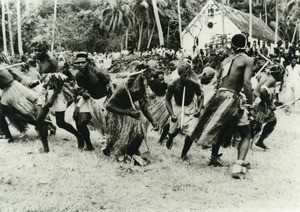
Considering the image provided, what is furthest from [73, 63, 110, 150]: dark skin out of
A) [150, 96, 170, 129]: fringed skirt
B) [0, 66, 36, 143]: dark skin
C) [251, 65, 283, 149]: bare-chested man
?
[251, 65, 283, 149]: bare-chested man

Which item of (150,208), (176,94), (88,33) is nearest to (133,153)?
(176,94)

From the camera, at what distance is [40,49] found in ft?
18.5

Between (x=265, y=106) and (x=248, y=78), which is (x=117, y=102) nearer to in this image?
(x=248, y=78)

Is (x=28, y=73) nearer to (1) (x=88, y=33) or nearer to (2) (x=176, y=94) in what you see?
(2) (x=176, y=94)

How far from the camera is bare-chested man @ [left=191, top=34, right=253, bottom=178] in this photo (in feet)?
16.6

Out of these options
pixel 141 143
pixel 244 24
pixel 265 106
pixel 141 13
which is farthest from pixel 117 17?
pixel 141 143

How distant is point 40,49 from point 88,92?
0.87 metres

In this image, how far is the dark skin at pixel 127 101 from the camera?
17.4 ft

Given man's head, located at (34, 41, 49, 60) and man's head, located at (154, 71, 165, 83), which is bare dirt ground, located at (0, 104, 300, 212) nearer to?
man's head, located at (34, 41, 49, 60)

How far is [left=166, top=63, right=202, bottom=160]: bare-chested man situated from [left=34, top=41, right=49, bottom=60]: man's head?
1.70 m

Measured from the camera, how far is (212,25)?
33.0 m

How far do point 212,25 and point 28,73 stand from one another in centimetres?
2639

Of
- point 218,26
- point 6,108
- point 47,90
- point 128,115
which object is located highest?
point 47,90

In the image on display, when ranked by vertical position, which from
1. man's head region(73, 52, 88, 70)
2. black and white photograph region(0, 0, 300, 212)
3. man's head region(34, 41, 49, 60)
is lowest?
black and white photograph region(0, 0, 300, 212)
